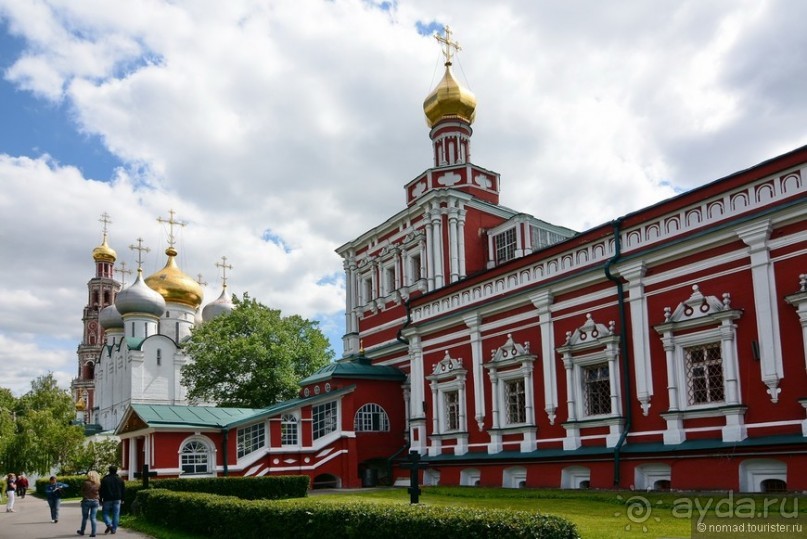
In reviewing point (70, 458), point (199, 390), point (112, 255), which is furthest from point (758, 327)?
point (112, 255)

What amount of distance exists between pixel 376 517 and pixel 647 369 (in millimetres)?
9157

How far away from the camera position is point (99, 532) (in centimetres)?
1562

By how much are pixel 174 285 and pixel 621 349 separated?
167 feet

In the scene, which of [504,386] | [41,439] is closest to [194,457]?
[504,386]

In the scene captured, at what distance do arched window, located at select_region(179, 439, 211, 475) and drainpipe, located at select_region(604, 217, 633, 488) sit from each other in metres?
13.7

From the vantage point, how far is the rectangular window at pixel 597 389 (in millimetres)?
17922

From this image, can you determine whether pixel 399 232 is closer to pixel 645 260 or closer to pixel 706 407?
pixel 645 260

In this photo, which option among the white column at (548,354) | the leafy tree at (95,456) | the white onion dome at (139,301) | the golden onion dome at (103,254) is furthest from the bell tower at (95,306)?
the white column at (548,354)

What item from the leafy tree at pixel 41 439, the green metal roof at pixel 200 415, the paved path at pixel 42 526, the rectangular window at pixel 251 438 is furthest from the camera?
the leafy tree at pixel 41 439

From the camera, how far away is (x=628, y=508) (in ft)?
42.0

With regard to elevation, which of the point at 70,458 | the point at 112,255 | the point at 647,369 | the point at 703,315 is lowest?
the point at 70,458

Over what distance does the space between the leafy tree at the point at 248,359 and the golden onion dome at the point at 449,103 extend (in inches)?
632

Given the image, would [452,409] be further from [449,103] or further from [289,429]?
[449,103]

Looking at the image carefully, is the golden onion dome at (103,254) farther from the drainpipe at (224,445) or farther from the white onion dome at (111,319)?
the drainpipe at (224,445)
